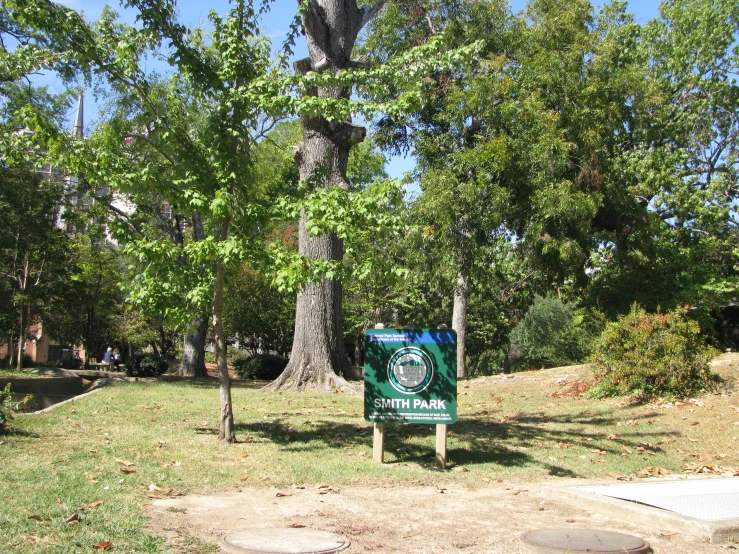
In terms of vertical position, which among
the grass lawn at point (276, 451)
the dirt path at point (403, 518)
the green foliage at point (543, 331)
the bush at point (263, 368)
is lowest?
the dirt path at point (403, 518)

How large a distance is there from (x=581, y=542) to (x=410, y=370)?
321 cm

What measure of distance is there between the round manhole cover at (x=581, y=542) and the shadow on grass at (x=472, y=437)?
258cm

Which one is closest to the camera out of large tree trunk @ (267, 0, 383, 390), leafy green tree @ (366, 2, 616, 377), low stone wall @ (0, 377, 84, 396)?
large tree trunk @ (267, 0, 383, 390)

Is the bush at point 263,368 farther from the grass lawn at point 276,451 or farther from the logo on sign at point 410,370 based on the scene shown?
the logo on sign at point 410,370

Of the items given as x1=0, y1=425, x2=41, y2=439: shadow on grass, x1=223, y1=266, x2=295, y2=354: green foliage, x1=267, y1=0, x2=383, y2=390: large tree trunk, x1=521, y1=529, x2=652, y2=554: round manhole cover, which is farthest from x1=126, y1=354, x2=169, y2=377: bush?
x1=521, y1=529, x2=652, y2=554: round manhole cover

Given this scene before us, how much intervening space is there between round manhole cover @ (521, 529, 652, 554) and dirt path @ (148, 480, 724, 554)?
0.12m

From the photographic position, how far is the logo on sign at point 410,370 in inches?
305

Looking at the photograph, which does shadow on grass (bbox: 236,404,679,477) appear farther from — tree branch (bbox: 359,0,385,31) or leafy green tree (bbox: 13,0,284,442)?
tree branch (bbox: 359,0,385,31)

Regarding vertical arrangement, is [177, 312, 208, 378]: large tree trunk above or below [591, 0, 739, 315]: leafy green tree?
below

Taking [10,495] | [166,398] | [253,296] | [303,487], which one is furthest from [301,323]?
[253,296]

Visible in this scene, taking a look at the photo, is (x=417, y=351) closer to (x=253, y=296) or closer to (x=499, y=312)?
(x=253, y=296)

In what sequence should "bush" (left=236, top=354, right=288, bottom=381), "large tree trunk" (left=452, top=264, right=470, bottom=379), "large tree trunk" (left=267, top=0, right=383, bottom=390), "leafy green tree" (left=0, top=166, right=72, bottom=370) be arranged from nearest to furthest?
1. "large tree trunk" (left=267, top=0, right=383, bottom=390)
2. "leafy green tree" (left=0, top=166, right=72, bottom=370)
3. "large tree trunk" (left=452, top=264, right=470, bottom=379)
4. "bush" (left=236, top=354, right=288, bottom=381)

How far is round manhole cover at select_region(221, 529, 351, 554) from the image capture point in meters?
4.52

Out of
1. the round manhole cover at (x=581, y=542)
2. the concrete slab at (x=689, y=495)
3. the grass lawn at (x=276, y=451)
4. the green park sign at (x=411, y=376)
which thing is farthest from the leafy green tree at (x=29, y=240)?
the round manhole cover at (x=581, y=542)
